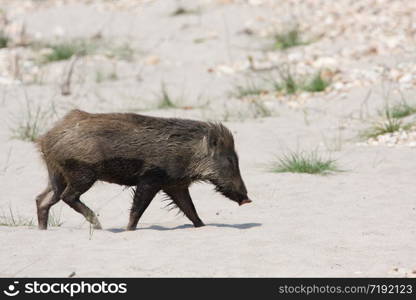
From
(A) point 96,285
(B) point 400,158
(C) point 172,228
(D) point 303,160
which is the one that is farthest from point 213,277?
(B) point 400,158

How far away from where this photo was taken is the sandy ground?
4.84 meters

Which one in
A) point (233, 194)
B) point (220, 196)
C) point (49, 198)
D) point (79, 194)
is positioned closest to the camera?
point (79, 194)

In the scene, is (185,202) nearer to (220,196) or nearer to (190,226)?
(190,226)

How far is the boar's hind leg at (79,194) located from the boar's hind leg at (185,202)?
596 millimetres

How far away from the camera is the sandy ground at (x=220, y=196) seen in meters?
4.84

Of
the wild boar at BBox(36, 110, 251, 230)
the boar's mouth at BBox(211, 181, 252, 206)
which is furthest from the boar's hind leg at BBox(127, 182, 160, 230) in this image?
the boar's mouth at BBox(211, 181, 252, 206)

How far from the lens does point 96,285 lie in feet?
14.4

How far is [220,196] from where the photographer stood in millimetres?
7191

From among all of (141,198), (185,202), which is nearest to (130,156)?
(141,198)

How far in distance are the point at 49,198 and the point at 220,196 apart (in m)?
1.74

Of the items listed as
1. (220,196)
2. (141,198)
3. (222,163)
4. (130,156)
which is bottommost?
(220,196)

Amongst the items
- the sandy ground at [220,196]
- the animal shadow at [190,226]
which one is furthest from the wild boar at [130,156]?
the sandy ground at [220,196]

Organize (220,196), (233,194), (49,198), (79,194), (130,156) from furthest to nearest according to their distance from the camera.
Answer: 1. (220,196)
2. (233,194)
3. (49,198)
4. (79,194)
5. (130,156)

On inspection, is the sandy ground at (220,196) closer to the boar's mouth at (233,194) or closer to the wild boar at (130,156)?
the boar's mouth at (233,194)
